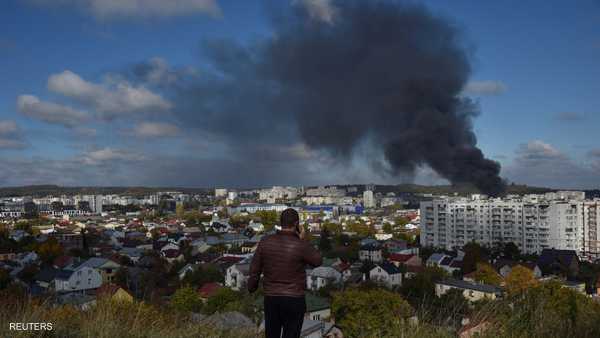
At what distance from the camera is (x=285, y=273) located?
2.10m

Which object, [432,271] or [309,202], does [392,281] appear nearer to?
[432,271]

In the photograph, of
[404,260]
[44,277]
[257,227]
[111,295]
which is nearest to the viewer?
[111,295]

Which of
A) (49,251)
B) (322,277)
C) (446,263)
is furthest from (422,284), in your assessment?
(49,251)

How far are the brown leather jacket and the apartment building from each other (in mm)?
30845

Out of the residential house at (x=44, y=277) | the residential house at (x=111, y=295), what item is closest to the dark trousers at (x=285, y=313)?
the residential house at (x=111, y=295)

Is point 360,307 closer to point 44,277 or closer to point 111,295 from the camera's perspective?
point 111,295

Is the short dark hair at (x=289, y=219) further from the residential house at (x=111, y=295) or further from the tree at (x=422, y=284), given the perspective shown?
the tree at (x=422, y=284)

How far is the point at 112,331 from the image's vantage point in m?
2.47

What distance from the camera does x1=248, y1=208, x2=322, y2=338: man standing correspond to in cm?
211

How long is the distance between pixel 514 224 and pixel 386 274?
15271 mm

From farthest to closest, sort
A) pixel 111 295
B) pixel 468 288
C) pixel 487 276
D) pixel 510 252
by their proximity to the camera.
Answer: pixel 510 252, pixel 487 276, pixel 468 288, pixel 111 295

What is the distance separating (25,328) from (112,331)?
15.7 inches

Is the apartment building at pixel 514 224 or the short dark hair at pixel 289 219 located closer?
the short dark hair at pixel 289 219

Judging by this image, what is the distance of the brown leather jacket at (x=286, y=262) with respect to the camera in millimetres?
2107
